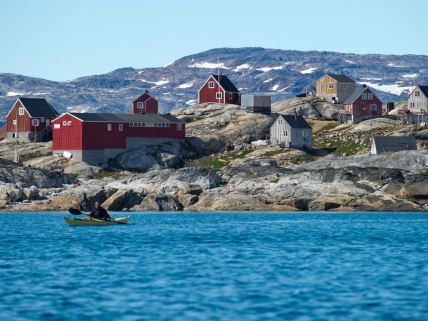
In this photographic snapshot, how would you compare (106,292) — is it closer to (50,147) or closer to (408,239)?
(408,239)

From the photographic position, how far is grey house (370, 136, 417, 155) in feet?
414

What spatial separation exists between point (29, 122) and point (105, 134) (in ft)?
58.1

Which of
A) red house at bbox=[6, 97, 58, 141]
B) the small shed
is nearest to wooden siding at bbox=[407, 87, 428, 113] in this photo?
the small shed

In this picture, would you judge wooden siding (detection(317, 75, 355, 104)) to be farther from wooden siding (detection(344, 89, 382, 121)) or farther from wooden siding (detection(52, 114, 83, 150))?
wooden siding (detection(52, 114, 83, 150))

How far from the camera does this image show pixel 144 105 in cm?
16912

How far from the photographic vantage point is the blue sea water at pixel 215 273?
3722 centimetres

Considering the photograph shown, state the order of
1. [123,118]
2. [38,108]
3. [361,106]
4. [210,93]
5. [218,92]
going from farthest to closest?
1. [210,93]
2. [218,92]
3. [361,106]
4. [38,108]
5. [123,118]

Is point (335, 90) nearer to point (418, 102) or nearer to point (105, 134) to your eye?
point (418, 102)

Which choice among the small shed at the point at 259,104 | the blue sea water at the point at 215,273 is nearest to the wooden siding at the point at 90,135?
the small shed at the point at 259,104

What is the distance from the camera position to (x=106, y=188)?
110 meters

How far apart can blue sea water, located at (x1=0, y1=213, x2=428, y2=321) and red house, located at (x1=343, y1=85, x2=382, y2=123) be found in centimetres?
7891

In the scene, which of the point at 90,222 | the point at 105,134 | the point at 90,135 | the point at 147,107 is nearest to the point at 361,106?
the point at 147,107

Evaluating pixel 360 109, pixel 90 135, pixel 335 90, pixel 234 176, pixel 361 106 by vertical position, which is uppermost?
pixel 335 90

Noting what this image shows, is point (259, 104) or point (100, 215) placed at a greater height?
point (259, 104)
